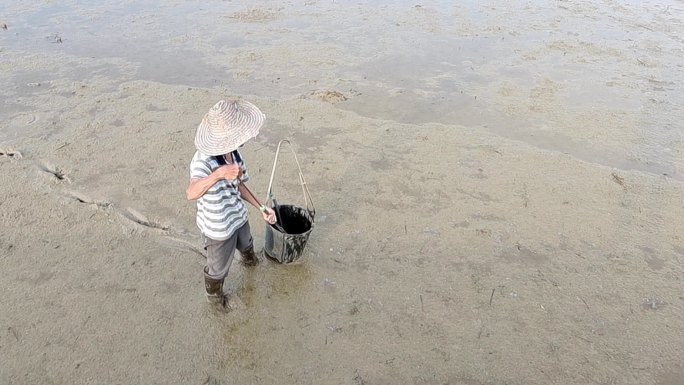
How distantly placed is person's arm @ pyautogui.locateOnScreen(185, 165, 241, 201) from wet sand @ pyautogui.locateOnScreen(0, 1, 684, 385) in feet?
2.90

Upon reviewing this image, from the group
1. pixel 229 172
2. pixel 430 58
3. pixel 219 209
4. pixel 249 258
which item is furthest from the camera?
pixel 430 58

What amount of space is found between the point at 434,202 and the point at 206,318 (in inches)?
81.1

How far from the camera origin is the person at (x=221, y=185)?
8.05 feet

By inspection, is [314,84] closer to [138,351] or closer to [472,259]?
[472,259]

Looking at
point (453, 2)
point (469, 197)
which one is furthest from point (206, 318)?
point (453, 2)

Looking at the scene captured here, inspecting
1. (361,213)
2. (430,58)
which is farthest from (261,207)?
(430,58)

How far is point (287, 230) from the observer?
11.1ft

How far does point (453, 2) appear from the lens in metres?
9.25

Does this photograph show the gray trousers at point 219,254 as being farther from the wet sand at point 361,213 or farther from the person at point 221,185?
the wet sand at point 361,213

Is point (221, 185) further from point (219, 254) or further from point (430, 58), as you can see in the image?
point (430, 58)

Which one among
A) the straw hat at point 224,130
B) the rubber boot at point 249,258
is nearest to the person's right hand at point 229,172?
the straw hat at point 224,130

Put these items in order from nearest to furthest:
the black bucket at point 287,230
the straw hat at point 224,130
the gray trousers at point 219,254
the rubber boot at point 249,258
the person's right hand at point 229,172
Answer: the person's right hand at point 229,172
the straw hat at point 224,130
the gray trousers at point 219,254
the black bucket at point 287,230
the rubber boot at point 249,258

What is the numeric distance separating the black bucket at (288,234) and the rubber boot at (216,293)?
448 millimetres

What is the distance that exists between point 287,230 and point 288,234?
406 millimetres
